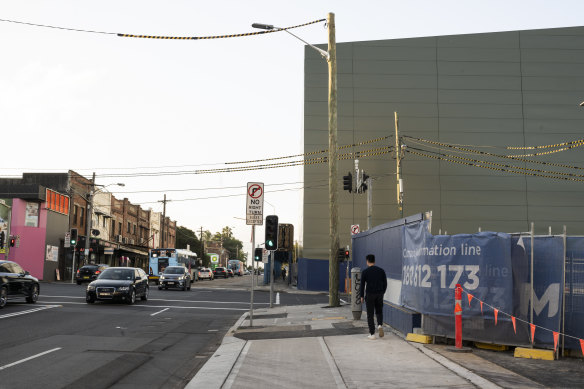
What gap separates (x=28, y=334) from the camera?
12.9 m

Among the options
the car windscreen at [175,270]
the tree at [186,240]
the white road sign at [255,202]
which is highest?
the tree at [186,240]

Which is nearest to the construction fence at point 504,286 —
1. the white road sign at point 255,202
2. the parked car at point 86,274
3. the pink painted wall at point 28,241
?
the white road sign at point 255,202

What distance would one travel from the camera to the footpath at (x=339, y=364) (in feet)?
25.9

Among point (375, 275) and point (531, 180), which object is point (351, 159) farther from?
point (375, 275)

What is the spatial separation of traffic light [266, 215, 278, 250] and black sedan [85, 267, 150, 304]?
8109 mm

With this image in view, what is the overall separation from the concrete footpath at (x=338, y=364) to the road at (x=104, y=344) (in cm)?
65

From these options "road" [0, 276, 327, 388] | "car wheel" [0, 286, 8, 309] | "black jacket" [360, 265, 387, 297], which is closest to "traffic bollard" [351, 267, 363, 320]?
"black jacket" [360, 265, 387, 297]

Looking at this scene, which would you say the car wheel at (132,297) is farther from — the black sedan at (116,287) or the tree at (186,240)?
the tree at (186,240)

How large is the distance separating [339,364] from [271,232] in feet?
28.5

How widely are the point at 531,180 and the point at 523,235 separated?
35.2 m

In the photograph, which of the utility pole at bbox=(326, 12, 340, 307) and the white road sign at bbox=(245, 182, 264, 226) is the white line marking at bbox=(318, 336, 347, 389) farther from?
the utility pole at bbox=(326, 12, 340, 307)

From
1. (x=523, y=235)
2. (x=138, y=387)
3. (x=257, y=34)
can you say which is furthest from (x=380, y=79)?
(x=138, y=387)

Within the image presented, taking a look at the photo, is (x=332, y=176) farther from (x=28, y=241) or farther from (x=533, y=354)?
(x=28, y=241)

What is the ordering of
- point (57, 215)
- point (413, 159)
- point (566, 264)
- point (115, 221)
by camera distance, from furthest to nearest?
point (115, 221), point (57, 215), point (413, 159), point (566, 264)
